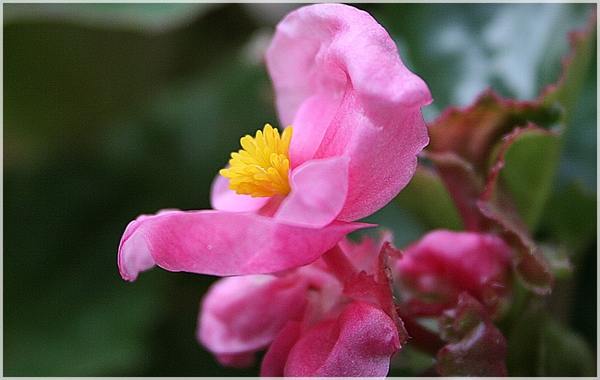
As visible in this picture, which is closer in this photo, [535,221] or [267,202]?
[267,202]

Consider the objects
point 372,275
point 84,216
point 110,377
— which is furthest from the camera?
point 84,216

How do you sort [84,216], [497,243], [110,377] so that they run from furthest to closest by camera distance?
1. [84,216]
2. [110,377]
3. [497,243]

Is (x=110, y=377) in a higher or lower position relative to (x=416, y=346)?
lower

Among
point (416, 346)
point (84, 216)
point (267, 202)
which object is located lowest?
point (84, 216)

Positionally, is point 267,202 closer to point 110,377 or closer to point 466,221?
point 466,221

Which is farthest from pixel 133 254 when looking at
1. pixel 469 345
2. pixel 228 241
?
pixel 469 345

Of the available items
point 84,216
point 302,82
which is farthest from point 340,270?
point 84,216

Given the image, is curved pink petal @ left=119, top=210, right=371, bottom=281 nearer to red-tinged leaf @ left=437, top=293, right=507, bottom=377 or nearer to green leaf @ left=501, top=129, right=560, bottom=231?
red-tinged leaf @ left=437, top=293, right=507, bottom=377

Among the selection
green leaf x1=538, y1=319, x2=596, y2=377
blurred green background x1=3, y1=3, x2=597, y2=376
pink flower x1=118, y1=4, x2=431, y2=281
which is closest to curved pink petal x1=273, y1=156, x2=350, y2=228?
pink flower x1=118, y1=4, x2=431, y2=281
